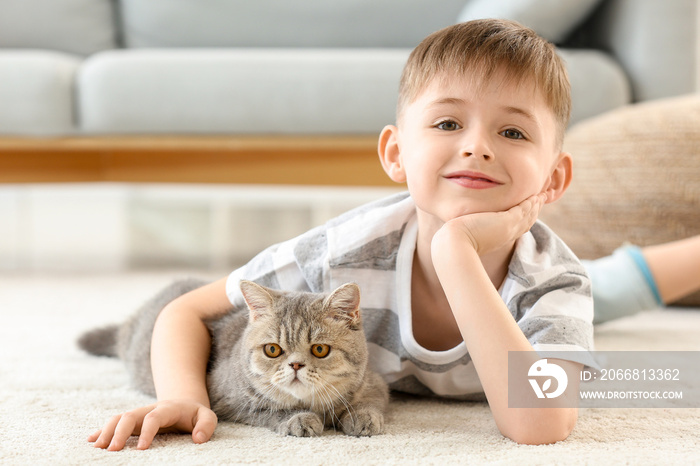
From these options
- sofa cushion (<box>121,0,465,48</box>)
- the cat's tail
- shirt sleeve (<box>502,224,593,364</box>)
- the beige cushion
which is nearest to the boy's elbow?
shirt sleeve (<box>502,224,593,364</box>)

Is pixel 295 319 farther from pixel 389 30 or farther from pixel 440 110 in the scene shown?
pixel 389 30

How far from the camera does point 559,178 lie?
3.74ft

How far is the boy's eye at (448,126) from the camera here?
101 centimetres

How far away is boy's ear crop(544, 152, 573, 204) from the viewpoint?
3.71 ft

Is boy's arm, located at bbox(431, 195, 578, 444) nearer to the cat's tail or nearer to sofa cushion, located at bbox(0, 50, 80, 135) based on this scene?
the cat's tail

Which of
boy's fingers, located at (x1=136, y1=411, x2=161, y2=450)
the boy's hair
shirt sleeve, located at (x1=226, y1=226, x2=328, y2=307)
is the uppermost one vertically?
the boy's hair

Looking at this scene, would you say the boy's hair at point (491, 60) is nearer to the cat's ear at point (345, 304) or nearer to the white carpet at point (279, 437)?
the cat's ear at point (345, 304)

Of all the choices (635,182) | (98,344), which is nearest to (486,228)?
(98,344)

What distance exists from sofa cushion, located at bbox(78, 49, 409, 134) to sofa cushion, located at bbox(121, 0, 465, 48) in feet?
1.78

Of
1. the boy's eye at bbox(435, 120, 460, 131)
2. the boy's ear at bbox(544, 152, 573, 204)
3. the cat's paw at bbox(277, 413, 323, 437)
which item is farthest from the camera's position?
the boy's ear at bbox(544, 152, 573, 204)

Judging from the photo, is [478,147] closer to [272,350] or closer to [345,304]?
[345,304]

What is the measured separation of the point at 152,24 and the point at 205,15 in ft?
0.75

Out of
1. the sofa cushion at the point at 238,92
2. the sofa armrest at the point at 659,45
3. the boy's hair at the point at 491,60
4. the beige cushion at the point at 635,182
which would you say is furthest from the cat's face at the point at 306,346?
the sofa armrest at the point at 659,45

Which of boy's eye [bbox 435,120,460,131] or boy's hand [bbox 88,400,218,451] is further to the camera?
boy's eye [bbox 435,120,460,131]
